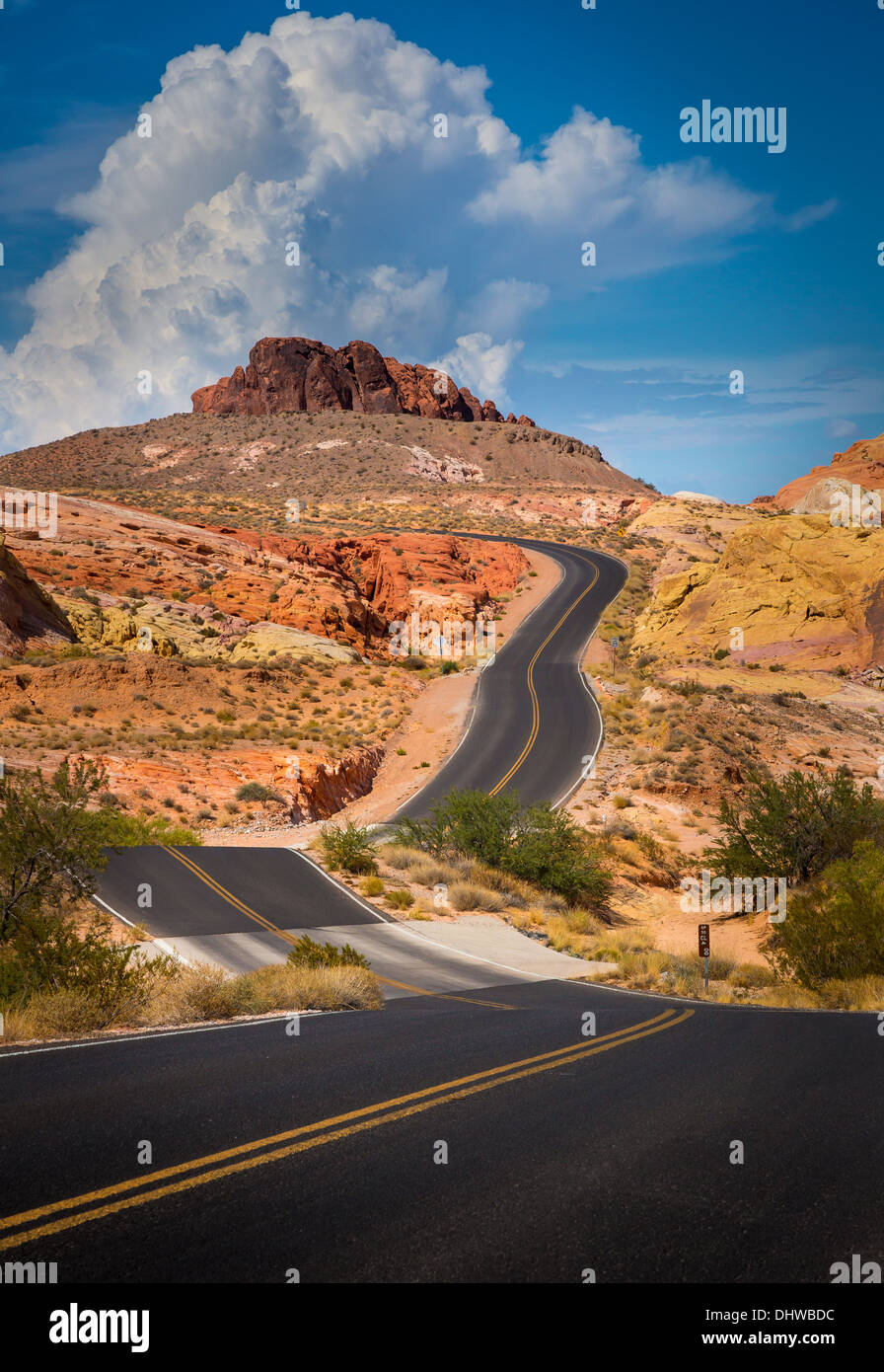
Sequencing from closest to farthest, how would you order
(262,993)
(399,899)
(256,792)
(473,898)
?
(262,993)
(399,899)
(473,898)
(256,792)

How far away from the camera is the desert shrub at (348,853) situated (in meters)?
24.7

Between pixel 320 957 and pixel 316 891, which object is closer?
pixel 320 957

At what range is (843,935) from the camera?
51.5ft

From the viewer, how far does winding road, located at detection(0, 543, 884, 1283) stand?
3.79 meters

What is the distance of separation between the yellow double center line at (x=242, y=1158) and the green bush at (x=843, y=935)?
10453 mm

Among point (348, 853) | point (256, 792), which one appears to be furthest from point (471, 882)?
point (256, 792)

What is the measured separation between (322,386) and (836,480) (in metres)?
81.0

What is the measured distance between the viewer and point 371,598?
204 ft

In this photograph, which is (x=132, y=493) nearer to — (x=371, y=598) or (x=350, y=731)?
(x=371, y=598)

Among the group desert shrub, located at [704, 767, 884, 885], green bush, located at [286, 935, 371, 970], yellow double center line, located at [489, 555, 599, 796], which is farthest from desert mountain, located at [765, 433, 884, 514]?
green bush, located at [286, 935, 371, 970]

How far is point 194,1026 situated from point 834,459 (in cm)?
12599

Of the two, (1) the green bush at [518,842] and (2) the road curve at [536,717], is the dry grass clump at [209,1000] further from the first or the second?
(2) the road curve at [536,717]

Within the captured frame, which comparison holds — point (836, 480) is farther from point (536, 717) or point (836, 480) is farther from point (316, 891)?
point (316, 891)
